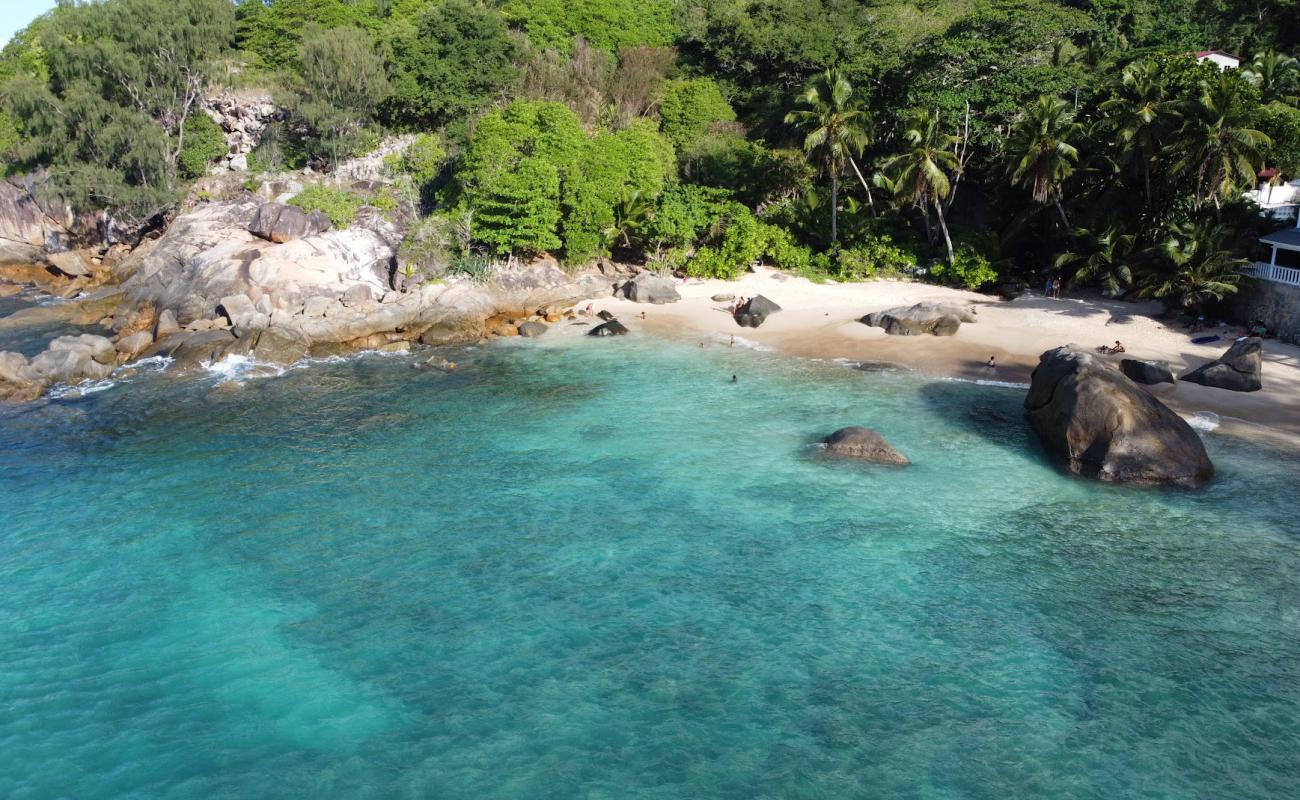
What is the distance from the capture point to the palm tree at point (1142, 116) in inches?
1433

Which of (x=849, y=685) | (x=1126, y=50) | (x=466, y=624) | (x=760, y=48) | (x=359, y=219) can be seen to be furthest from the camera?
(x=760, y=48)

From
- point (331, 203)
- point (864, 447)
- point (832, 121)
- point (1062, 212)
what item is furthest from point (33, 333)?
point (1062, 212)

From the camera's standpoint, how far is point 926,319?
38594 millimetres

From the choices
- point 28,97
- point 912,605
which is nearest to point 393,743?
point 912,605

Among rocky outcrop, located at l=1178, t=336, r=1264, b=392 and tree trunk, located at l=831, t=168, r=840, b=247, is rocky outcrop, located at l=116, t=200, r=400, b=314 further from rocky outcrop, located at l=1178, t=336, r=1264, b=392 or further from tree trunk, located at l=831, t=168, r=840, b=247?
rocky outcrop, located at l=1178, t=336, r=1264, b=392

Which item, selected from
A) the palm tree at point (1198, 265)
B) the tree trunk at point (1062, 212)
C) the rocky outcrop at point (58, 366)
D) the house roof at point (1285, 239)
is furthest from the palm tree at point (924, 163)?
the rocky outcrop at point (58, 366)

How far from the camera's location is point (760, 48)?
192 ft

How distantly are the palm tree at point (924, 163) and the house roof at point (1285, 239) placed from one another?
45.4 feet

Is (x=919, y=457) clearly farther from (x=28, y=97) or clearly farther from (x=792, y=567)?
(x=28, y=97)

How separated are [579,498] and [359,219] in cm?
3001

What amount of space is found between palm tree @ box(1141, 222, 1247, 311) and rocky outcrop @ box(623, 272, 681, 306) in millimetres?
23178

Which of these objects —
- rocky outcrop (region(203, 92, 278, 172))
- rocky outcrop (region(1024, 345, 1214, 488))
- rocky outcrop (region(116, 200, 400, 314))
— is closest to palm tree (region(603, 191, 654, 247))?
rocky outcrop (region(116, 200, 400, 314))

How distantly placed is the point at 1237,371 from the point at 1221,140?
10.1 meters

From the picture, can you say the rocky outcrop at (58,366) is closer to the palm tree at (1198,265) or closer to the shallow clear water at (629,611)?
the shallow clear water at (629,611)
